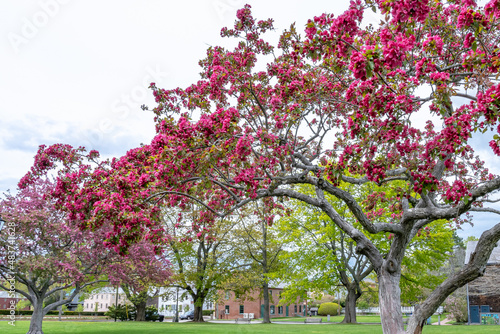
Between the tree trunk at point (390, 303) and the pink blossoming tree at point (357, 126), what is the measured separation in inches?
0.9

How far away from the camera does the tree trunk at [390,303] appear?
26.4ft

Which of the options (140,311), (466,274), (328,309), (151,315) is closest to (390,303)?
(466,274)

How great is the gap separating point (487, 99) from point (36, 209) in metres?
17.4

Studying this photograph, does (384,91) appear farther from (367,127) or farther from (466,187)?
(466,187)

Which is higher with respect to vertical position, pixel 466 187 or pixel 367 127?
pixel 367 127

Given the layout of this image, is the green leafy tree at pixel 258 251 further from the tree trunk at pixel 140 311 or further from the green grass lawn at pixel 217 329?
the tree trunk at pixel 140 311

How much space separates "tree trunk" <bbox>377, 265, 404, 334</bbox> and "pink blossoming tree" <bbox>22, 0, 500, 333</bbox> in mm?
23

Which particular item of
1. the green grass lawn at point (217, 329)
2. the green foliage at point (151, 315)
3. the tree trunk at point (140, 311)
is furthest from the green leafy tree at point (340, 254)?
the green foliage at point (151, 315)

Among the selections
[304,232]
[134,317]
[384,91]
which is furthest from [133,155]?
[134,317]

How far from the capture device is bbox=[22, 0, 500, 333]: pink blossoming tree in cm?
574

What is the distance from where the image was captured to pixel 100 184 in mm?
9844

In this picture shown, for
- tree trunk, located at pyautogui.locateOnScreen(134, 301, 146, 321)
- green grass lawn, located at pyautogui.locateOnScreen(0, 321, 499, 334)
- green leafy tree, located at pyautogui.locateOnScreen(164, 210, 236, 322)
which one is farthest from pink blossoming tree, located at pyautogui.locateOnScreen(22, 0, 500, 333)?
tree trunk, located at pyautogui.locateOnScreen(134, 301, 146, 321)

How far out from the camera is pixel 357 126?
21.7ft

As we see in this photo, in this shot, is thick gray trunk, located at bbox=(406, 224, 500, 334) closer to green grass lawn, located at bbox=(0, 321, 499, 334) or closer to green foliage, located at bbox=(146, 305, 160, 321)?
green grass lawn, located at bbox=(0, 321, 499, 334)
